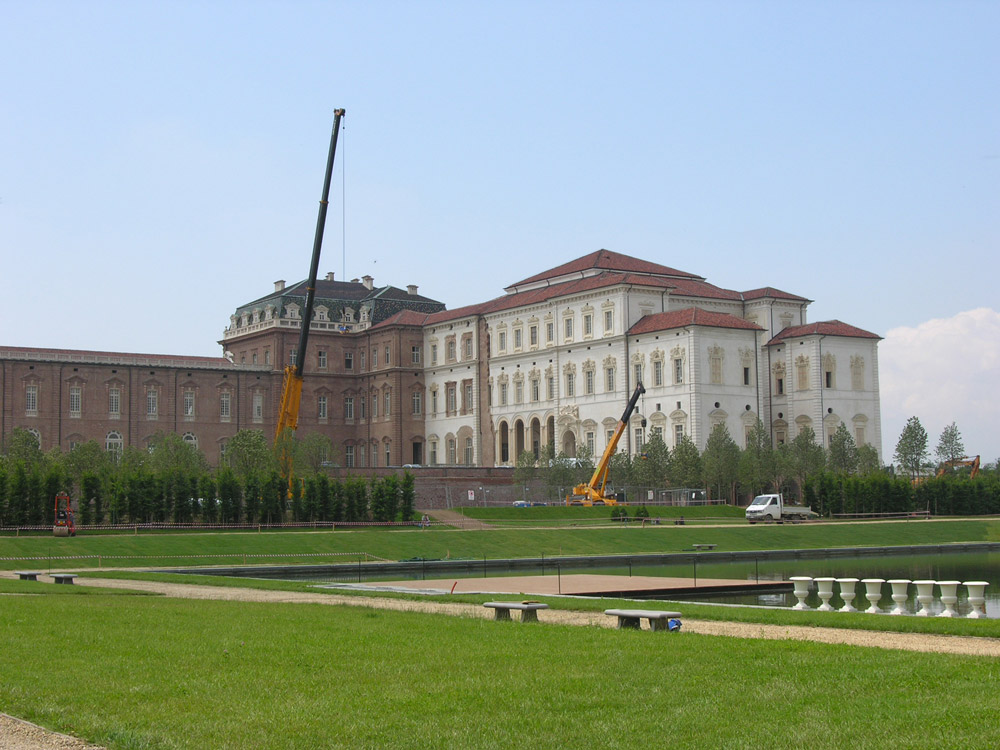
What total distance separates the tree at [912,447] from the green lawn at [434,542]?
27.5 m

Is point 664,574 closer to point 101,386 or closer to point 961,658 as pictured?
point 961,658

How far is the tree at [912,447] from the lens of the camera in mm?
86062

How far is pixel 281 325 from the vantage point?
104 meters

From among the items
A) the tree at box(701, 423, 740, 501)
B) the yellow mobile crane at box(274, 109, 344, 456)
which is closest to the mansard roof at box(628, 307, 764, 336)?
the tree at box(701, 423, 740, 501)

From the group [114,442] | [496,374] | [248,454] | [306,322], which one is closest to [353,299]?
[496,374]

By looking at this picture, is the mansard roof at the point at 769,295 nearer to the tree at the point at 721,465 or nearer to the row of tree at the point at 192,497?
the tree at the point at 721,465

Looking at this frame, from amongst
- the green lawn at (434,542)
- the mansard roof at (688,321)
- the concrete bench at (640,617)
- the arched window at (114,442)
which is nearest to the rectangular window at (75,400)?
the arched window at (114,442)

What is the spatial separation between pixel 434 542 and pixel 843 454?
1564 inches

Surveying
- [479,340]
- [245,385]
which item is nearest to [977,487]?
[479,340]

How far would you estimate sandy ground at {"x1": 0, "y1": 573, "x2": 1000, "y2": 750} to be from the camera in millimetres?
9742

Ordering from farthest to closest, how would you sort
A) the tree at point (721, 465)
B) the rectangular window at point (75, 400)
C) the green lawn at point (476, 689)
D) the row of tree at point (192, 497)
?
the rectangular window at point (75, 400) < the tree at point (721, 465) < the row of tree at point (192, 497) < the green lawn at point (476, 689)

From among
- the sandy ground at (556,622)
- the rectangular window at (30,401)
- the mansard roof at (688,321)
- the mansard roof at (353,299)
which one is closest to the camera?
the sandy ground at (556,622)

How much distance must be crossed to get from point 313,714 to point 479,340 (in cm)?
8981

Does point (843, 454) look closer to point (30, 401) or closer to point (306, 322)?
point (306, 322)
